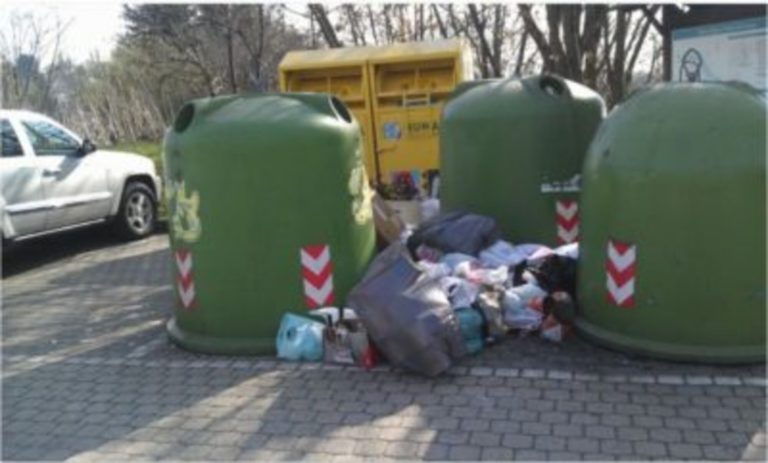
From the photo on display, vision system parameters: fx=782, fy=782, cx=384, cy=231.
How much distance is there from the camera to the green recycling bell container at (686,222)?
432cm

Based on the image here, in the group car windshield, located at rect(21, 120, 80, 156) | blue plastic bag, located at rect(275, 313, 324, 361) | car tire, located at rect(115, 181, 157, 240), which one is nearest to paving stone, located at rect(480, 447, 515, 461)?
blue plastic bag, located at rect(275, 313, 324, 361)

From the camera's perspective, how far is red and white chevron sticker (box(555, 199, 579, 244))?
6484 millimetres

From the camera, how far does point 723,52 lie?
22.8 feet

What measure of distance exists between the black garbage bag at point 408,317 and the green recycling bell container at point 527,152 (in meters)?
2.01

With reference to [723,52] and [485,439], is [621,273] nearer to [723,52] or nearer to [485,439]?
[485,439]

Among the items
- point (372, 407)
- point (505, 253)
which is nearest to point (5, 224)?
point (505, 253)

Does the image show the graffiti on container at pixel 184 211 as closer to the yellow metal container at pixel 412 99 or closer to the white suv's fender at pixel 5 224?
the white suv's fender at pixel 5 224

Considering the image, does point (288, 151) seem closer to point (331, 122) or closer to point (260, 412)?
point (331, 122)

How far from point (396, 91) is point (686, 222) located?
17.3 ft

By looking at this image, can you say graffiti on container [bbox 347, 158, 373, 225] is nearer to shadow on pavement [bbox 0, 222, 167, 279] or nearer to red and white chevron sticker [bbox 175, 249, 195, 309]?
red and white chevron sticker [bbox 175, 249, 195, 309]

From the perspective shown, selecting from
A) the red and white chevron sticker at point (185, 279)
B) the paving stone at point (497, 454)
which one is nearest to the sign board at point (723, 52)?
the paving stone at point (497, 454)

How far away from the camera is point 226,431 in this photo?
4043mm

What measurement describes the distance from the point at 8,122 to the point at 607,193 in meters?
6.31

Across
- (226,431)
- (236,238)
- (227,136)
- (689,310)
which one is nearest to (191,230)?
(236,238)
